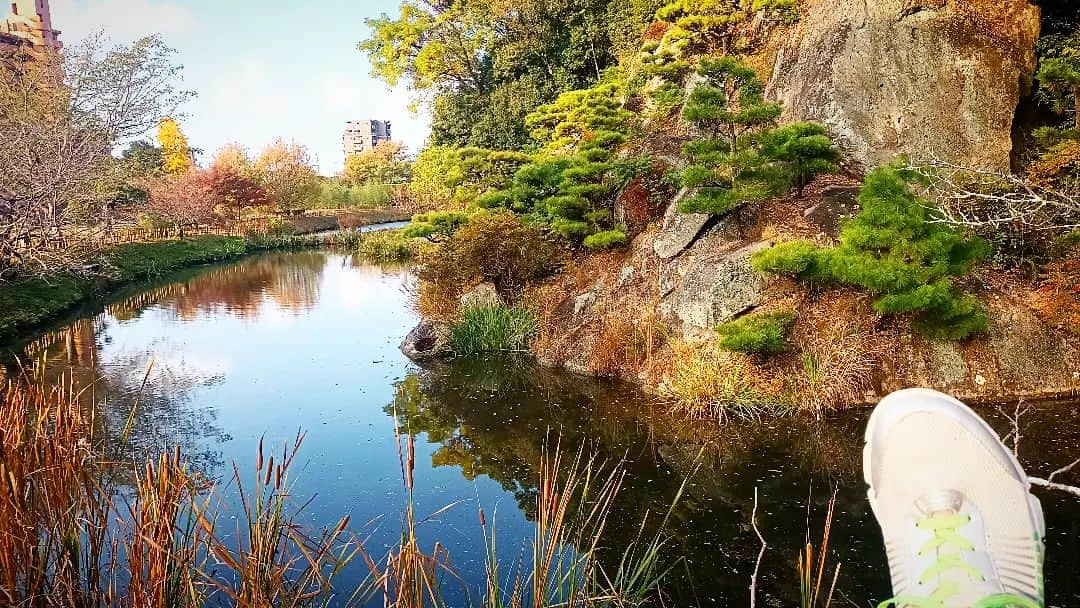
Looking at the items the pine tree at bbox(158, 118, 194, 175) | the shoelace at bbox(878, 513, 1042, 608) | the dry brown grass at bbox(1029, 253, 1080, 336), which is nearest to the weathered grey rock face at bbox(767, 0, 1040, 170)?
the dry brown grass at bbox(1029, 253, 1080, 336)

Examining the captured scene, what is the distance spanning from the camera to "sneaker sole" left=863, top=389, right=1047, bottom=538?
174cm

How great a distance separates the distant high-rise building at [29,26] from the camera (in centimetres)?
3431

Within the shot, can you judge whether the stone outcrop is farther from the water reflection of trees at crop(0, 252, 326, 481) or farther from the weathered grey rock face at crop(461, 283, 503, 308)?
the water reflection of trees at crop(0, 252, 326, 481)

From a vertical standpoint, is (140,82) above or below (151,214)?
above

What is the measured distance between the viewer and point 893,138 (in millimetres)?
8766

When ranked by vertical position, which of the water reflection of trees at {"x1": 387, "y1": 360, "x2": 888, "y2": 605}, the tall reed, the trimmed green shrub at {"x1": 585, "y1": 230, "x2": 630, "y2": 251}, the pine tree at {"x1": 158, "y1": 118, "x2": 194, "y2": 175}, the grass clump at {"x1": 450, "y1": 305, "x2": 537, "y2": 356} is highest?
the pine tree at {"x1": 158, "y1": 118, "x2": 194, "y2": 175}

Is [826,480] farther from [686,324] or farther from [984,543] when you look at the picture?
[984,543]

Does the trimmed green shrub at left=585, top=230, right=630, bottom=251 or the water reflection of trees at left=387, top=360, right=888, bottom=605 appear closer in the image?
the water reflection of trees at left=387, top=360, right=888, bottom=605

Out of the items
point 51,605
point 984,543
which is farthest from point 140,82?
point 984,543

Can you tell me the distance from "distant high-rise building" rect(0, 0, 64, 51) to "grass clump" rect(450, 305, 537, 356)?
3141 centimetres

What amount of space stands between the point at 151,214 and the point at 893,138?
23447 millimetres

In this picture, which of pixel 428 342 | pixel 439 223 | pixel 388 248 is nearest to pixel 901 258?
pixel 428 342

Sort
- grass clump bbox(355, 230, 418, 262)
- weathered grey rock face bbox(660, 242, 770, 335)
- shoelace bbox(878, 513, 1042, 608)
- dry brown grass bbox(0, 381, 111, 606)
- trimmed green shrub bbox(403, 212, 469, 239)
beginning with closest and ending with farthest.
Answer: shoelace bbox(878, 513, 1042, 608) < dry brown grass bbox(0, 381, 111, 606) < weathered grey rock face bbox(660, 242, 770, 335) < trimmed green shrub bbox(403, 212, 469, 239) < grass clump bbox(355, 230, 418, 262)

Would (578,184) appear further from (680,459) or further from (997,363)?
(997,363)
